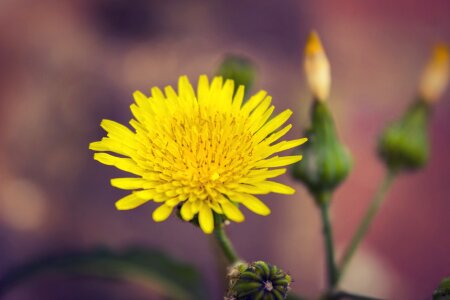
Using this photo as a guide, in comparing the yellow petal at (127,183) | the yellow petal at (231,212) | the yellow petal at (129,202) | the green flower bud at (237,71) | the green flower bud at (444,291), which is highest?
the green flower bud at (237,71)

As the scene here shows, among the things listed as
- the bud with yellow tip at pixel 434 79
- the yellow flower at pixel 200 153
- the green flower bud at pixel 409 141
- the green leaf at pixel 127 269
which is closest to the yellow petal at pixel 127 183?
the yellow flower at pixel 200 153

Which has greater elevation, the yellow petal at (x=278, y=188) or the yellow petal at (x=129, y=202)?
the yellow petal at (x=129, y=202)

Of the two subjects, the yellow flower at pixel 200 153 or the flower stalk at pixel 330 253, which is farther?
the flower stalk at pixel 330 253

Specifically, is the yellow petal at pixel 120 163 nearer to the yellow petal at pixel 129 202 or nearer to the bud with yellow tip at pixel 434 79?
the yellow petal at pixel 129 202

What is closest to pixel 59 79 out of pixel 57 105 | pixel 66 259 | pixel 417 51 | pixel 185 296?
pixel 57 105

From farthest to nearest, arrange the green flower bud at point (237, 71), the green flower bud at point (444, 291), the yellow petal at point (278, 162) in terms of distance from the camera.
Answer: the green flower bud at point (237, 71)
the green flower bud at point (444, 291)
the yellow petal at point (278, 162)

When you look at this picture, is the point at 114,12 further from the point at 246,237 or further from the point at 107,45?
the point at 246,237

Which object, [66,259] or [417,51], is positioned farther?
[417,51]
